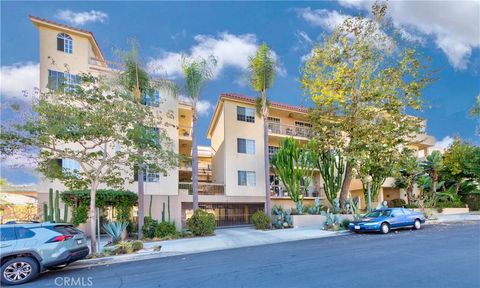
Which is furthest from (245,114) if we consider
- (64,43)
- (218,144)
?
(64,43)

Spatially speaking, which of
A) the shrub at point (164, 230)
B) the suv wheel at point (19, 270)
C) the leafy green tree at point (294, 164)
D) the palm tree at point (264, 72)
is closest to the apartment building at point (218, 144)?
the leafy green tree at point (294, 164)

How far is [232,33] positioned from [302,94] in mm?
7754

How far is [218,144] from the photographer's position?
30.4 metres

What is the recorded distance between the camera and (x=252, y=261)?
34.1 feet

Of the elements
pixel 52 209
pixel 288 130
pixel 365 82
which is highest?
pixel 365 82

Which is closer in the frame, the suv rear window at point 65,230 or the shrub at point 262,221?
the suv rear window at point 65,230

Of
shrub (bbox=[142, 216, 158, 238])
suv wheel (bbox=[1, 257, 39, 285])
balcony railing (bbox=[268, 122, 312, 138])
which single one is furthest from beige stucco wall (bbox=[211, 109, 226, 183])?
suv wheel (bbox=[1, 257, 39, 285])

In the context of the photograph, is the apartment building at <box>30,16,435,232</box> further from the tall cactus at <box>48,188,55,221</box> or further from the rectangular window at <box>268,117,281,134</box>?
the tall cactus at <box>48,188,55,221</box>

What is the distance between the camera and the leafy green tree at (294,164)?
79.7ft

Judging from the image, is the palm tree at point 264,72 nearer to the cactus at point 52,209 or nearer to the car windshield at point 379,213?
the car windshield at point 379,213

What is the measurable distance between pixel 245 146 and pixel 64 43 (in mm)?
15830

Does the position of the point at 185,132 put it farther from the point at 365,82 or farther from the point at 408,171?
the point at 408,171

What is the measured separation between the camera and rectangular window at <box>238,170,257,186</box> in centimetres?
2733

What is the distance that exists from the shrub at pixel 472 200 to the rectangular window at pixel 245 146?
23.7 meters
